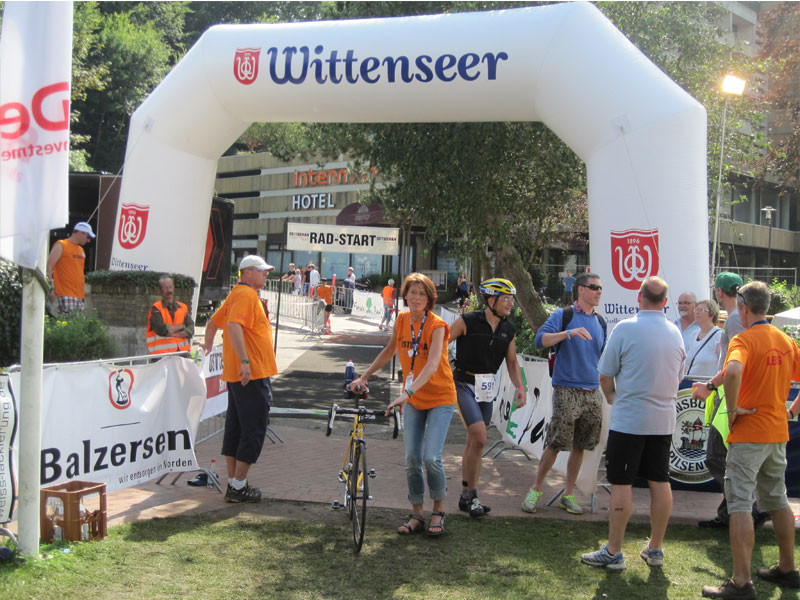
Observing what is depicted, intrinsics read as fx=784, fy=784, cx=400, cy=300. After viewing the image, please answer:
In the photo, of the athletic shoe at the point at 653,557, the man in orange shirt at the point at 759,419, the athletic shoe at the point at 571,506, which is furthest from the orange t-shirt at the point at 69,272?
the man in orange shirt at the point at 759,419

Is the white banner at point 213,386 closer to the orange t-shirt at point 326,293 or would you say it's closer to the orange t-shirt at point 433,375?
the orange t-shirt at point 433,375

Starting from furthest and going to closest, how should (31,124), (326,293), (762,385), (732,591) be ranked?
(326,293) < (762,385) < (732,591) < (31,124)

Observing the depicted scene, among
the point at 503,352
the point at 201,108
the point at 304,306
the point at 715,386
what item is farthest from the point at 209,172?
the point at 304,306

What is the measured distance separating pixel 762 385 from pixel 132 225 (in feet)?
24.8

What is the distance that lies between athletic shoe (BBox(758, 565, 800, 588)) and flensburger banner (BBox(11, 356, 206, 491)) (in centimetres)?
436

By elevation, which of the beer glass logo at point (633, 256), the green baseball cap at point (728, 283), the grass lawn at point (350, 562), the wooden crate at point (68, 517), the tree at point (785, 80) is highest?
the tree at point (785, 80)

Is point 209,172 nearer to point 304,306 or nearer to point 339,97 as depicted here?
point 339,97

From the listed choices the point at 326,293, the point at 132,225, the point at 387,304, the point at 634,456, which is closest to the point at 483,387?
the point at 634,456

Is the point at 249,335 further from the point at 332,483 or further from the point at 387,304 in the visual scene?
the point at 387,304

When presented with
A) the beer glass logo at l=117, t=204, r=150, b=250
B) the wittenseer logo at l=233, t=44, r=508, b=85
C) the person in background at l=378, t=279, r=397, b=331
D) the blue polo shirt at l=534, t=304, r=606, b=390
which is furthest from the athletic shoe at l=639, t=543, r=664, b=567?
the person in background at l=378, t=279, r=397, b=331

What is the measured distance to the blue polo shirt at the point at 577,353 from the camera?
6.27 metres

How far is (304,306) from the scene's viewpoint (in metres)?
24.4

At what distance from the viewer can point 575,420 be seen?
6285 mm

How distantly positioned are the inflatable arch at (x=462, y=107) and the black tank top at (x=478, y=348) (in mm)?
2073
